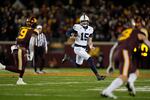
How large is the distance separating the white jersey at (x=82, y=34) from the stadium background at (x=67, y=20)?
8.12m

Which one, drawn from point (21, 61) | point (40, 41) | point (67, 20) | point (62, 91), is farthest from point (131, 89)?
point (67, 20)

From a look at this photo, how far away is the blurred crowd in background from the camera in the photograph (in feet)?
82.8

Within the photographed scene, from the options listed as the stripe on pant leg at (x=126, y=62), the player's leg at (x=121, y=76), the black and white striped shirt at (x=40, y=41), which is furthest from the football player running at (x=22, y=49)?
the black and white striped shirt at (x=40, y=41)

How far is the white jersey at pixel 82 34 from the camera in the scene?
640 inches

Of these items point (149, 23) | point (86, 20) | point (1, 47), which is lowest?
point (1, 47)

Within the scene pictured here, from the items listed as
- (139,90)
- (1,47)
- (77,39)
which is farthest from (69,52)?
(139,90)

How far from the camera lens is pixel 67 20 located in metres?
25.9

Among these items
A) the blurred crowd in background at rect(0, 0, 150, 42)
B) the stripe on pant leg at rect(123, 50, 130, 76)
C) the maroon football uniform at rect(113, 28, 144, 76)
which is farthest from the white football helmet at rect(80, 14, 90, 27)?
the blurred crowd in background at rect(0, 0, 150, 42)

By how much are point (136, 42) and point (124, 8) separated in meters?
16.2

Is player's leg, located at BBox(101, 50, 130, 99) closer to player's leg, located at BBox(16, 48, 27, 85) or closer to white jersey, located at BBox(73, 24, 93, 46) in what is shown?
player's leg, located at BBox(16, 48, 27, 85)

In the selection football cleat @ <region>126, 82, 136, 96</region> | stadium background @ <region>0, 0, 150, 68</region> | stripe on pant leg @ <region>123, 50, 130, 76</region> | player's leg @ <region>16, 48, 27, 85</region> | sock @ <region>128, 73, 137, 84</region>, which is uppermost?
stripe on pant leg @ <region>123, 50, 130, 76</region>

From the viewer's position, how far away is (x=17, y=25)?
2559 centimetres

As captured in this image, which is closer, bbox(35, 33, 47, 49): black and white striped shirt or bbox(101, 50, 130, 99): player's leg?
bbox(101, 50, 130, 99): player's leg

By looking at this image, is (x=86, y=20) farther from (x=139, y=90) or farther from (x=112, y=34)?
(x=112, y=34)
